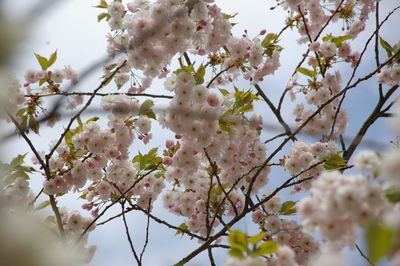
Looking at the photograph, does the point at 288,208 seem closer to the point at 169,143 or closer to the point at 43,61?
the point at 169,143

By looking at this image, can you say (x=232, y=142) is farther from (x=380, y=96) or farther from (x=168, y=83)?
(x=380, y=96)

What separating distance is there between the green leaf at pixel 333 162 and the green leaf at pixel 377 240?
234 centimetres

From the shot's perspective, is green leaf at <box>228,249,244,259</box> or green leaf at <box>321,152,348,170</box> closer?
green leaf at <box>228,249,244,259</box>

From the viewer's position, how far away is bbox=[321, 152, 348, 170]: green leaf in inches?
128

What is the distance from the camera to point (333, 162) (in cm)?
328

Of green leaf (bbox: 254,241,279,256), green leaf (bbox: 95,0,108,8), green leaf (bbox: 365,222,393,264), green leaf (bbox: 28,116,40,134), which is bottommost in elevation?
green leaf (bbox: 365,222,393,264)

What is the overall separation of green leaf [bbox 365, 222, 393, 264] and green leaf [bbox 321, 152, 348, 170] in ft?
7.67

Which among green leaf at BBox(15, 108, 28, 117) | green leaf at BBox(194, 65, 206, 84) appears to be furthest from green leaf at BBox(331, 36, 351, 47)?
green leaf at BBox(15, 108, 28, 117)

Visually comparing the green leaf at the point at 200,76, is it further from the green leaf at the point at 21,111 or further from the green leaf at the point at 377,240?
the green leaf at the point at 377,240

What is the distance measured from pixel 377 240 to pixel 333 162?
242cm

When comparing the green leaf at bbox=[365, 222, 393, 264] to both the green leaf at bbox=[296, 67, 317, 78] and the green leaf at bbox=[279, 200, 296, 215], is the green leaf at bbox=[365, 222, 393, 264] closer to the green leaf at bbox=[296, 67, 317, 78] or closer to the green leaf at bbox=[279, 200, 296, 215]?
the green leaf at bbox=[279, 200, 296, 215]

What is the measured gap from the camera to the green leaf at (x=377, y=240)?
920 mm

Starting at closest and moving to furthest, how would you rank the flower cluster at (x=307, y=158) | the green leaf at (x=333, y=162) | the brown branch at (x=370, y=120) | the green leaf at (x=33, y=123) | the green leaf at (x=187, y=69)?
the green leaf at (x=33, y=123), the green leaf at (x=187, y=69), the green leaf at (x=333, y=162), the flower cluster at (x=307, y=158), the brown branch at (x=370, y=120)

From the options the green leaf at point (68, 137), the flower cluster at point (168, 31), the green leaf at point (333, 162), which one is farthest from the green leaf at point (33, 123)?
the green leaf at point (333, 162)
